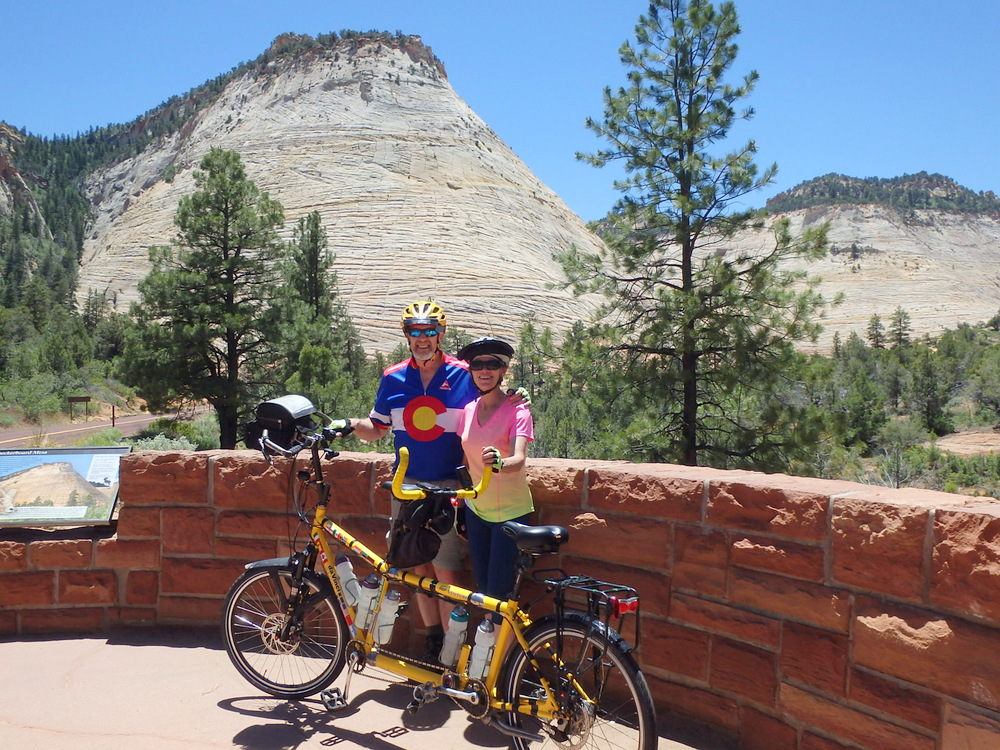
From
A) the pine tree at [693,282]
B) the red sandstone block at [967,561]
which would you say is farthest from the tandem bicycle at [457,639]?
the pine tree at [693,282]

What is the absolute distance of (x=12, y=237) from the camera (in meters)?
92.3

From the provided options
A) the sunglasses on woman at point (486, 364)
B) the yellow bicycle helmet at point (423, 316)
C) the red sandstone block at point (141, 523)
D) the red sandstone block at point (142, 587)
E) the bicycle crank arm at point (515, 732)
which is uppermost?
the yellow bicycle helmet at point (423, 316)

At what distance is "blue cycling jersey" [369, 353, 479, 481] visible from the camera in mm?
3781

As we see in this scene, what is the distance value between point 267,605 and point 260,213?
2166 centimetres

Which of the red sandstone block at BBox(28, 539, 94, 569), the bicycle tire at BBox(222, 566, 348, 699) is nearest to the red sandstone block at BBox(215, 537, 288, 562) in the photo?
the bicycle tire at BBox(222, 566, 348, 699)

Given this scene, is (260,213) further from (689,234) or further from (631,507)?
(631,507)

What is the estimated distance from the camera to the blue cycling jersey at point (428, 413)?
3781mm

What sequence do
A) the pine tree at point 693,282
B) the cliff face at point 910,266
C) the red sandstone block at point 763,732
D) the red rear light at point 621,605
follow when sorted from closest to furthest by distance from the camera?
1. the red rear light at point 621,605
2. the red sandstone block at point 763,732
3. the pine tree at point 693,282
4. the cliff face at point 910,266

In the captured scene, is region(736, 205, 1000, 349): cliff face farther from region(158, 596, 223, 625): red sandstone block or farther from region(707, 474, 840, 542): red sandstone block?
region(707, 474, 840, 542): red sandstone block

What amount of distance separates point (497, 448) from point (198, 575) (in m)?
2.26

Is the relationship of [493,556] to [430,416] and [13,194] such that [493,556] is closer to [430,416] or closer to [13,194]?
[430,416]

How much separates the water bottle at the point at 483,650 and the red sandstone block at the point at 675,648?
2.39 ft

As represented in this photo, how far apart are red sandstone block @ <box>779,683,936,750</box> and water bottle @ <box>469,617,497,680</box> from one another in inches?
45.0

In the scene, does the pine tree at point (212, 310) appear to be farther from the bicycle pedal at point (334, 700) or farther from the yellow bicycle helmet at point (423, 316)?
the bicycle pedal at point (334, 700)
